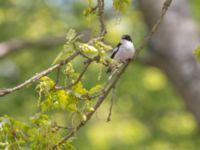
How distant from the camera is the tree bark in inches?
→ 378

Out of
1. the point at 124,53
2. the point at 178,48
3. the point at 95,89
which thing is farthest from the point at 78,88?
the point at 178,48

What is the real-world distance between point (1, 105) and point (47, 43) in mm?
2149

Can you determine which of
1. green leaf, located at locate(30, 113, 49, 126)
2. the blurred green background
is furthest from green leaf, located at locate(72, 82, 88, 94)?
the blurred green background

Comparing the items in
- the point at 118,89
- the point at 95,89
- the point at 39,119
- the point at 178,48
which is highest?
the point at 95,89

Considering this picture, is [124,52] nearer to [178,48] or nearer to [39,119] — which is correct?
[39,119]

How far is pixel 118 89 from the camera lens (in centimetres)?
1388

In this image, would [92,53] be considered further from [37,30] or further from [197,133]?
[37,30]

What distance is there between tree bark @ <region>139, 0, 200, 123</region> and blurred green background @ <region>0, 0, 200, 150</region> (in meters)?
3.23

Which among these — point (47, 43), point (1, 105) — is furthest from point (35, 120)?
point (1, 105)

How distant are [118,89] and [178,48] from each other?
397 cm

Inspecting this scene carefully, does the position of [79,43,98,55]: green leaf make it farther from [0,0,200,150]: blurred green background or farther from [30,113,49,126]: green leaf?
[0,0,200,150]: blurred green background

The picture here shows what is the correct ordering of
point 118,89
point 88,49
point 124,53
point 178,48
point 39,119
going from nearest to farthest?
1. point 88,49
2. point 39,119
3. point 124,53
4. point 178,48
5. point 118,89

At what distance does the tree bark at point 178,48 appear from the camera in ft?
31.5

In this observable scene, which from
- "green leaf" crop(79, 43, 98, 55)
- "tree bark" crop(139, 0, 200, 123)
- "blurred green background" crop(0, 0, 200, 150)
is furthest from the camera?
"blurred green background" crop(0, 0, 200, 150)
